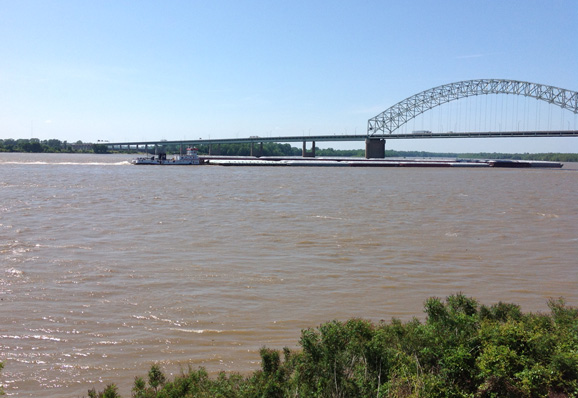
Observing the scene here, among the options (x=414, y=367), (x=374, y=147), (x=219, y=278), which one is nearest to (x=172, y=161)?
(x=374, y=147)

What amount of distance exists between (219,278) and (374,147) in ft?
365

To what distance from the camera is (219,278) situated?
9984 mm

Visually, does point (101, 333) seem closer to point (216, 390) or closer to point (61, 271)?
point (216, 390)

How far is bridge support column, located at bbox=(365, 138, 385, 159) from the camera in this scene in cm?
11762

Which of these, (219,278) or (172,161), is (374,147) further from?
(219,278)

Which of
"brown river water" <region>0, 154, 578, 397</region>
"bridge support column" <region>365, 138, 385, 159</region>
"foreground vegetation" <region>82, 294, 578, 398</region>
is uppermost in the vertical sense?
"bridge support column" <region>365, 138, 385, 159</region>

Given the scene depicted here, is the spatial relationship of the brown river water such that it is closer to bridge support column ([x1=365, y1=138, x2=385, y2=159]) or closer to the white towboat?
the white towboat

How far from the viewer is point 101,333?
278 inches

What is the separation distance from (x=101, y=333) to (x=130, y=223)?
10.8m

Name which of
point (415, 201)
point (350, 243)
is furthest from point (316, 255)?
point (415, 201)

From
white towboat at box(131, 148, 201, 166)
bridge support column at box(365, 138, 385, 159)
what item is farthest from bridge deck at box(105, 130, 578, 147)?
white towboat at box(131, 148, 201, 166)

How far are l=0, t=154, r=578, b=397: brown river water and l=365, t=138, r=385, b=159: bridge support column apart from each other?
9811cm

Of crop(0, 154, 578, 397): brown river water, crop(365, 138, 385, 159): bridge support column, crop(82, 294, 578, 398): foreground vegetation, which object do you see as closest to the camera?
crop(82, 294, 578, 398): foreground vegetation

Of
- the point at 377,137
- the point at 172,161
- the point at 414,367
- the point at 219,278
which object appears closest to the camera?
the point at 414,367
